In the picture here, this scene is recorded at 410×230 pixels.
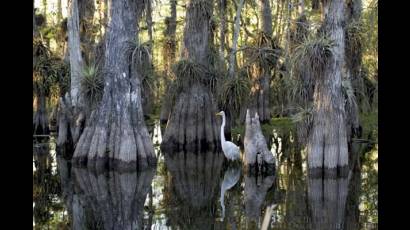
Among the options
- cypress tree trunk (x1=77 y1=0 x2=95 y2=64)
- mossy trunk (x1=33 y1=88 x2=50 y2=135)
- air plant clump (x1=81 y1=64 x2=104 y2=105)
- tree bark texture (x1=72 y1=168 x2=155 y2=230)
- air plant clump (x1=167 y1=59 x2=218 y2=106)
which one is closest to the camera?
tree bark texture (x1=72 y1=168 x2=155 y2=230)

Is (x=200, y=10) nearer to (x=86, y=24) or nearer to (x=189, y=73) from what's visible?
(x=189, y=73)

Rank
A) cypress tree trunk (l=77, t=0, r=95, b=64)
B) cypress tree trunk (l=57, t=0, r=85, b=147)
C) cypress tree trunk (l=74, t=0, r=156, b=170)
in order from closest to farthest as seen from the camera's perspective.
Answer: cypress tree trunk (l=74, t=0, r=156, b=170) < cypress tree trunk (l=57, t=0, r=85, b=147) < cypress tree trunk (l=77, t=0, r=95, b=64)

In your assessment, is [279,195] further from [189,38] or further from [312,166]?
[189,38]

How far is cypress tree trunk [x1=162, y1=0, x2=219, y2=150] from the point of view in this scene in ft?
67.5

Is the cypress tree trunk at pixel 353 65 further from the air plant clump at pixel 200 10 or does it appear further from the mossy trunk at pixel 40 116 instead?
the mossy trunk at pixel 40 116

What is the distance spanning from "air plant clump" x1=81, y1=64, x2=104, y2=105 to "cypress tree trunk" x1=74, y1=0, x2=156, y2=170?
3.69ft

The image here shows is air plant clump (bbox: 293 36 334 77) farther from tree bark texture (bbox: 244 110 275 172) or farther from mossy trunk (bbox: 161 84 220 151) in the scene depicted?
mossy trunk (bbox: 161 84 220 151)

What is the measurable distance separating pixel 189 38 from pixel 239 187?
8479 millimetres

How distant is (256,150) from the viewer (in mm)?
15617

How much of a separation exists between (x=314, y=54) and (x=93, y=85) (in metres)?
6.81

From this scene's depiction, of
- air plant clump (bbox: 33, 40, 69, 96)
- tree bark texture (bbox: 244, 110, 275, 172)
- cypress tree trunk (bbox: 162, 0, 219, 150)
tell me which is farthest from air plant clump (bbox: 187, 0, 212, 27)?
tree bark texture (bbox: 244, 110, 275, 172)

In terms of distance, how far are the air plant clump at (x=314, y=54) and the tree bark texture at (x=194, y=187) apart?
352 centimetres

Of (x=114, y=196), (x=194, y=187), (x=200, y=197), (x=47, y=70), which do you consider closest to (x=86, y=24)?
(x=47, y=70)
